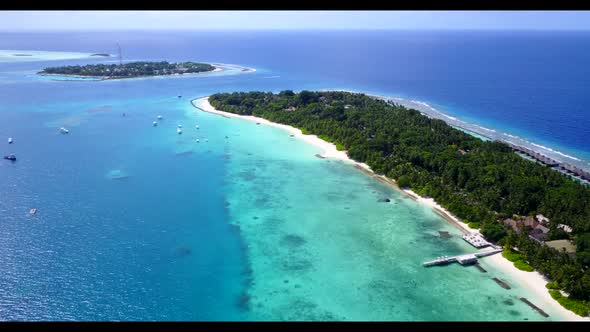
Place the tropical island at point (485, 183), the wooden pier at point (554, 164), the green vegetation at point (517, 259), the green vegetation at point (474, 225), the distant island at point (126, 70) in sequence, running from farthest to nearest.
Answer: the distant island at point (126, 70) < the wooden pier at point (554, 164) < the green vegetation at point (474, 225) < the green vegetation at point (517, 259) < the tropical island at point (485, 183)

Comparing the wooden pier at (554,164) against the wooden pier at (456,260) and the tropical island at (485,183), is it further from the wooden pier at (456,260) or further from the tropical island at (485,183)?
the wooden pier at (456,260)

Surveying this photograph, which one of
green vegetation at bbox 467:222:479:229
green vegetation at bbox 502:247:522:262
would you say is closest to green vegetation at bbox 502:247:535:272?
green vegetation at bbox 502:247:522:262

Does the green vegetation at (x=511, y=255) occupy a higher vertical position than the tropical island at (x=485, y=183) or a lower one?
lower

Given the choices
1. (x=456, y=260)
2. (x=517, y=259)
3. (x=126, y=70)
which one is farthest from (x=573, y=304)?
(x=126, y=70)

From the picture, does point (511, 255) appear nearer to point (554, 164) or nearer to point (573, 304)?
point (573, 304)

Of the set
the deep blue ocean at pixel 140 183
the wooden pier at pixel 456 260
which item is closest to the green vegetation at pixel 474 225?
the deep blue ocean at pixel 140 183

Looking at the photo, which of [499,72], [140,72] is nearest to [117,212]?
[140,72]
